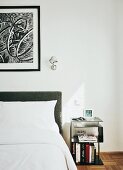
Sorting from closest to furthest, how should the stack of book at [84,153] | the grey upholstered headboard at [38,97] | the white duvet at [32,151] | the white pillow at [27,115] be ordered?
the white duvet at [32,151] → the white pillow at [27,115] → the stack of book at [84,153] → the grey upholstered headboard at [38,97]

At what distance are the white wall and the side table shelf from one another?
205 mm

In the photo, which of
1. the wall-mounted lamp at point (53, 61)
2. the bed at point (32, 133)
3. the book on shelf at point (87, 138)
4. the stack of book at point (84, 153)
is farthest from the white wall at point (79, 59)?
the stack of book at point (84, 153)

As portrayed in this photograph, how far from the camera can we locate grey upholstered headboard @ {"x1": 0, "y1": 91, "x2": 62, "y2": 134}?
3.75 metres

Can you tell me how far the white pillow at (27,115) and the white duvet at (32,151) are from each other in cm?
26

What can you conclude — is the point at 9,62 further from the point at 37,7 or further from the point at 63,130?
the point at 63,130

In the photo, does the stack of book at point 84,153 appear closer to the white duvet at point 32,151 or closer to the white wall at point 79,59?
the white wall at point 79,59

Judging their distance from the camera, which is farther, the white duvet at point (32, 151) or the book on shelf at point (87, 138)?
the book on shelf at point (87, 138)

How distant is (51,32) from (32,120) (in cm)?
143

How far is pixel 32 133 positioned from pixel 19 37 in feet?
5.46

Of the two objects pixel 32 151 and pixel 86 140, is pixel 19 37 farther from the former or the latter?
pixel 32 151

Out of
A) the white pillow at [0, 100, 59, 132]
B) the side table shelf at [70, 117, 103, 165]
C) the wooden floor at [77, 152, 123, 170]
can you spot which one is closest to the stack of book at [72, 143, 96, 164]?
the side table shelf at [70, 117, 103, 165]

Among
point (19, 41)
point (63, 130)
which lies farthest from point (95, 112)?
point (19, 41)

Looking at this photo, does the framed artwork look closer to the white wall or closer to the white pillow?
the white wall

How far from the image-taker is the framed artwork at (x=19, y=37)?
3805 mm
